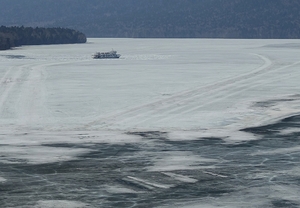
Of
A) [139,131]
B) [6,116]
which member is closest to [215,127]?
[139,131]

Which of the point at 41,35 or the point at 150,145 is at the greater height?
the point at 150,145

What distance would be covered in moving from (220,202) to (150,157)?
170 inches

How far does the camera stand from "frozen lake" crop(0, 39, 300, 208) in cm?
1409

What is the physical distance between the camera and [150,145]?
1920 centimetres

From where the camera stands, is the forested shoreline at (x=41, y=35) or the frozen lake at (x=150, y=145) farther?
the forested shoreline at (x=41, y=35)

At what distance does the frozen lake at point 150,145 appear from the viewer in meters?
14.1

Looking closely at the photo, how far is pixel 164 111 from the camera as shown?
25984mm

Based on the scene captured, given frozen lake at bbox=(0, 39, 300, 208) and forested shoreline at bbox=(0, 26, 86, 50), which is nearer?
frozen lake at bbox=(0, 39, 300, 208)

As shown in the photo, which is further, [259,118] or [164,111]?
[164,111]

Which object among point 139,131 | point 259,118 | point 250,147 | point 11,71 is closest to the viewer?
point 250,147

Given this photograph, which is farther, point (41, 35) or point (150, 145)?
point (41, 35)

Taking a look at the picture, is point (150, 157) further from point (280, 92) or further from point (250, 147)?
point (280, 92)

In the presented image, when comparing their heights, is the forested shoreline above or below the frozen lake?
below

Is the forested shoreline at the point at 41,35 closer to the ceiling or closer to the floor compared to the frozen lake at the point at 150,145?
closer to the floor
